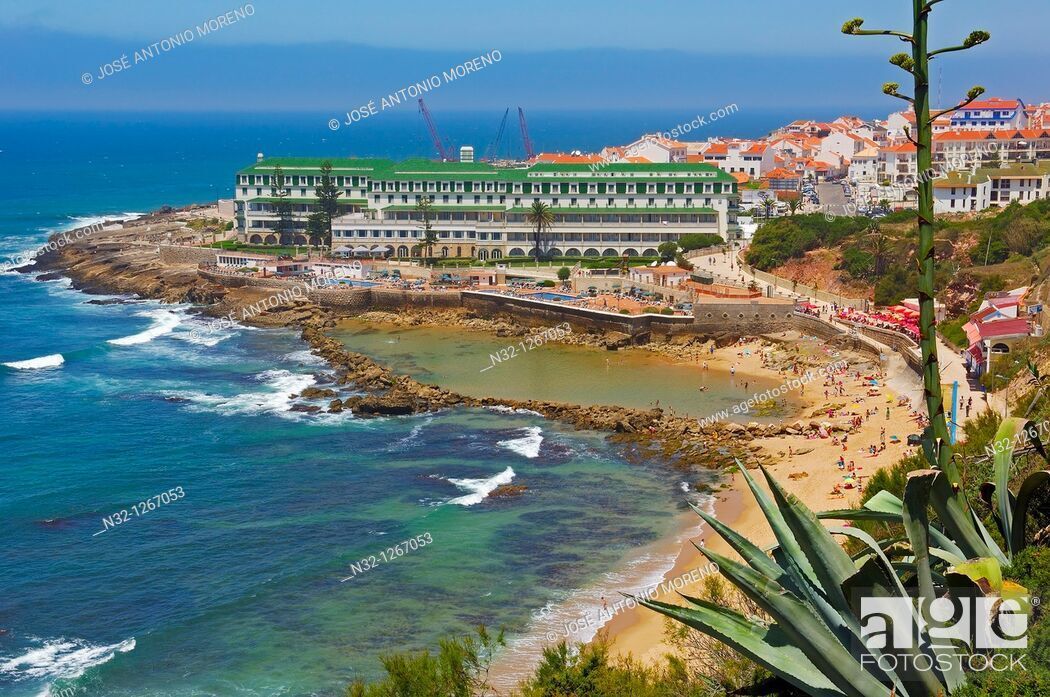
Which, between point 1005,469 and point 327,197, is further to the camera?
Result: point 327,197

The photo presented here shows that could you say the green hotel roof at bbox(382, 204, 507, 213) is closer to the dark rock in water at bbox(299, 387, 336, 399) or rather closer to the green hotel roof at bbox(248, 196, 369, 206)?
the green hotel roof at bbox(248, 196, 369, 206)

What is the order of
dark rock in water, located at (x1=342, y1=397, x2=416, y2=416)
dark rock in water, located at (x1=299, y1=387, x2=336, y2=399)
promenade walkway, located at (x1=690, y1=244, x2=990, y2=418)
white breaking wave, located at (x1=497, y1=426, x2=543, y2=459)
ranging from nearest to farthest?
promenade walkway, located at (x1=690, y1=244, x2=990, y2=418) → white breaking wave, located at (x1=497, y1=426, x2=543, y2=459) → dark rock in water, located at (x1=342, y1=397, x2=416, y2=416) → dark rock in water, located at (x1=299, y1=387, x2=336, y2=399)

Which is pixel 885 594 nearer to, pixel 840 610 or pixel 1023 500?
pixel 840 610

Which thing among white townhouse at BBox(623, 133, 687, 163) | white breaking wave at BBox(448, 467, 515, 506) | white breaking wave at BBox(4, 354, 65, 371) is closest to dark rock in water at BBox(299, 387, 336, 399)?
white breaking wave at BBox(448, 467, 515, 506)

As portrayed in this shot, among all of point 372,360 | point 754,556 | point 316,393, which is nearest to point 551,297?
point 372,360

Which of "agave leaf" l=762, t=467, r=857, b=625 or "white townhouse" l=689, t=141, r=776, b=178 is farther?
"white townhouse" l=689, t=141, r=776, b=178

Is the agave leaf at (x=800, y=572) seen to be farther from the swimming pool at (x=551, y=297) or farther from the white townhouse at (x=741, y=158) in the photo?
the white townhouse at (x=741, y=158)
